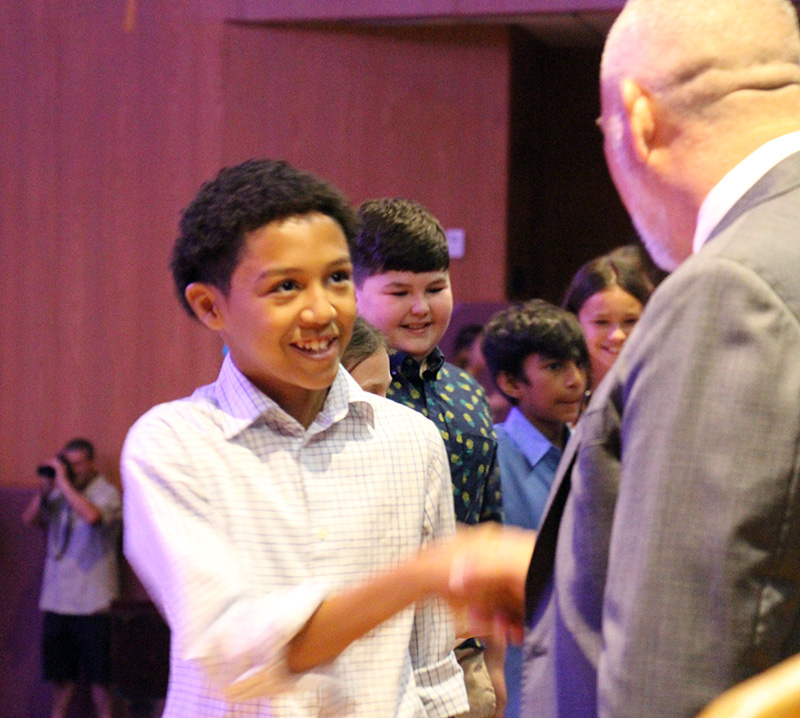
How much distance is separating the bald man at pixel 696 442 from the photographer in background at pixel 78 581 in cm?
514

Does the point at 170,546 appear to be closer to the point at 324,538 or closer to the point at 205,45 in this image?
the point at 324,538

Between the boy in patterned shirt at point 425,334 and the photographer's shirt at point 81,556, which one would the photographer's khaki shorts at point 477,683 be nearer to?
the boy in patterned shirt at point 425,334

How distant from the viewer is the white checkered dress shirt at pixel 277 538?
1251mm

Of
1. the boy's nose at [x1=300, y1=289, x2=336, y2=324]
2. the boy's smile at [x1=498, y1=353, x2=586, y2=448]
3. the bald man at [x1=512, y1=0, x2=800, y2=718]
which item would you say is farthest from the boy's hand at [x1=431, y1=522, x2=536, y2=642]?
the boy's smile at [x1=498, y1=353, x2=586, y2=448]

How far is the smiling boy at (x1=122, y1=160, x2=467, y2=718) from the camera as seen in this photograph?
127 centimetres

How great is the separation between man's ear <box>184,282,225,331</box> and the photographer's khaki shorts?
0.89 meters

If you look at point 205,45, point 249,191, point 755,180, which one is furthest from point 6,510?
point 755,180

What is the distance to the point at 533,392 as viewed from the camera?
2865mm

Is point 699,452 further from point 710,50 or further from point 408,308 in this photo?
point 408,308

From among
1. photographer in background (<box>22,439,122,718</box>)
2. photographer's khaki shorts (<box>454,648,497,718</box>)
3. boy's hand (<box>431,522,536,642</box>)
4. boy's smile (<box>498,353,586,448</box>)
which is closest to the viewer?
boy's hand (<box>431,522,536,642</box>)

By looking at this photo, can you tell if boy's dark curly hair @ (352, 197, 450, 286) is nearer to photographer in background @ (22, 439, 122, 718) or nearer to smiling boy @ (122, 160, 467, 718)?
smiling boy @ (122, 160, 467, 718)

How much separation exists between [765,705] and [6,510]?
6.10 m

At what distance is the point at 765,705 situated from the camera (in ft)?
2.60

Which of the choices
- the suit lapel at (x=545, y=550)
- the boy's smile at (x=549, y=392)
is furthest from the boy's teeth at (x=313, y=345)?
the boy's smile at (x=549, y=392)
